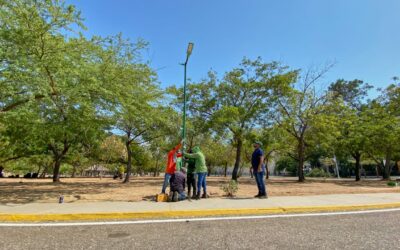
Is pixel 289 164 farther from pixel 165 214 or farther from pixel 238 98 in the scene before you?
pixel 165 214

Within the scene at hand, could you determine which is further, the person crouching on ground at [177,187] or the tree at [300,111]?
the tree at [300,111]

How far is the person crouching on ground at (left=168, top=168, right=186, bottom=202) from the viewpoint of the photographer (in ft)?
30.3

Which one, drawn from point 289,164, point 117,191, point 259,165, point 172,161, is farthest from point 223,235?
point 289,164

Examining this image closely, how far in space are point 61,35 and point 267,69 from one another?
16.2m

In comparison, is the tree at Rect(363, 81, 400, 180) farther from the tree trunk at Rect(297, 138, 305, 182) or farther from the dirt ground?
the dirt ground

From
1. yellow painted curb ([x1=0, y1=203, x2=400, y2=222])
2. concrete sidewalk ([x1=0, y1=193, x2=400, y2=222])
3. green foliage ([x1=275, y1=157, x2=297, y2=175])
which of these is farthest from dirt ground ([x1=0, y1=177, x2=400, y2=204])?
green foliage ([x1=275, y1=157, x2=297, y2=175])

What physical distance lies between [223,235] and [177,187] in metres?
4.08

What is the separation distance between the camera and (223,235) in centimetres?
541

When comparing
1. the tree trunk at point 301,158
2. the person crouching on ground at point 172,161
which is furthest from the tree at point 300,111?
the person crouching on ground at point 172,161

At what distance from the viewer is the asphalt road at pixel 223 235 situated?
15.7 ft

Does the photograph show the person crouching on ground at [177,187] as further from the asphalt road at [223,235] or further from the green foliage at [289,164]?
the green foliage at [289,164]

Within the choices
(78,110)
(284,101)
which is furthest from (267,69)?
(78,110)

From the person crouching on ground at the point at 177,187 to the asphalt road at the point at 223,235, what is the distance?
2.77m

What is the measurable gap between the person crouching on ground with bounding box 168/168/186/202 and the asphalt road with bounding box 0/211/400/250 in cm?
277
